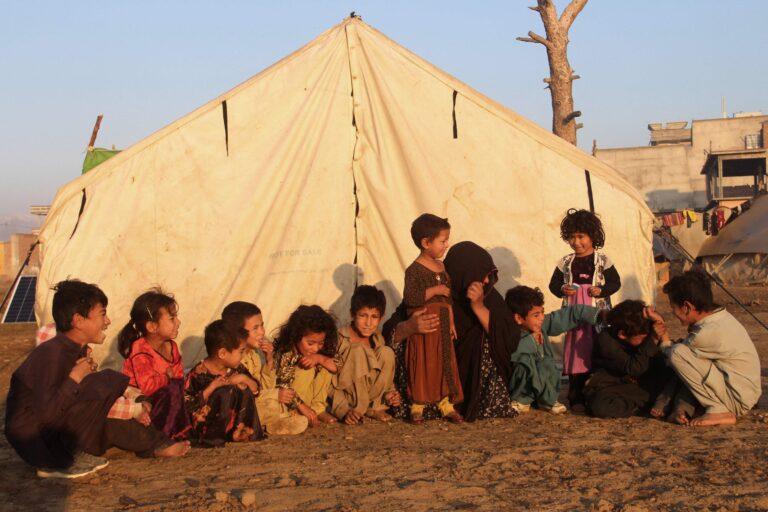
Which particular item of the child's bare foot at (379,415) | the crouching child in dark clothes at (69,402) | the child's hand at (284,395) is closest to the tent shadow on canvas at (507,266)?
the child's bare foot at (379,415)

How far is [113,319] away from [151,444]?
211cm

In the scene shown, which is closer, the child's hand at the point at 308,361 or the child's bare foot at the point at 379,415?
the child's hand at the point at 308,361

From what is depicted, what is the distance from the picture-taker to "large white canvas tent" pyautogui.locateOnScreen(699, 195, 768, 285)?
1373 centimetres

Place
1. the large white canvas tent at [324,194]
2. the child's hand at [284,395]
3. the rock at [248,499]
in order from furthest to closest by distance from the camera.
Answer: the large white canvas tent at [324,194], the child's hand at [284,395], the rock at [248,499]

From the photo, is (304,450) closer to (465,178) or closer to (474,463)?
(474,463)

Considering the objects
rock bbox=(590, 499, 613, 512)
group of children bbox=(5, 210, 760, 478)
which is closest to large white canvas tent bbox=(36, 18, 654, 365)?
group of children bbox=(5, 210, 760, 478)

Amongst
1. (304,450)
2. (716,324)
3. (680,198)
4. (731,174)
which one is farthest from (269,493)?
(680,198)

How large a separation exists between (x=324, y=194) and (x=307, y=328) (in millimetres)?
1871

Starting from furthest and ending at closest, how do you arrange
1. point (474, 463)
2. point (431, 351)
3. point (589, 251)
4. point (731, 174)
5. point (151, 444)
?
point (731, 174), point (589, 251), point (431, 351), point (151, 444), point (474, 463)

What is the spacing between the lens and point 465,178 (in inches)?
228

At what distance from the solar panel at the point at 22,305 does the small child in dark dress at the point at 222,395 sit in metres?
5.92

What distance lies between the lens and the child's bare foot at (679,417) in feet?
13.2

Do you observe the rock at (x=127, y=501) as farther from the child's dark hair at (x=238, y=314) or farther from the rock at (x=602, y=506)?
the rock at (x=602, y=506)

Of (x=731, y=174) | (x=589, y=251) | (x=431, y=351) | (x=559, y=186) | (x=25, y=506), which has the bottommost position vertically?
(x=25, y=506)
